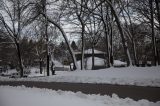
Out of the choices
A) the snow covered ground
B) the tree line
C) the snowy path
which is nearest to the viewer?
the snowy path

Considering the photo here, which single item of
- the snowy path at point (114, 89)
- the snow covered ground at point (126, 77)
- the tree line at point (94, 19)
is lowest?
the snowy path at point (114, 89)

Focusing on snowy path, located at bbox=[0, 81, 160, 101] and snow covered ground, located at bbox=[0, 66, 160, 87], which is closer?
snowy path, located at bbox=[0, 81, 160, 101]

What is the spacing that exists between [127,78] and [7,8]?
32.1 meters

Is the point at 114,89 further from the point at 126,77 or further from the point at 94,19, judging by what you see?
the point at 94,19

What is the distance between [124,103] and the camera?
13766 millimetres

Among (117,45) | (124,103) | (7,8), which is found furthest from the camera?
(117,45)

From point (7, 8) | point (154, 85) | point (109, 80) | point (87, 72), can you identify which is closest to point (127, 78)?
point (109, 80)

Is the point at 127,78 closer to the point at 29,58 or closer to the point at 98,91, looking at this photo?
the point at 98,91

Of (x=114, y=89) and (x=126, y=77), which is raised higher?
(x=126, y=77)

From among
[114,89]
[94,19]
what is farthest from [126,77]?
[94,19]

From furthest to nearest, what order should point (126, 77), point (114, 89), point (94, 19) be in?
point (94, 19)
point (126, 77)
point (114, 89)

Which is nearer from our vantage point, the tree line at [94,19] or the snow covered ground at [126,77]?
the snow covered ground at [126,77]

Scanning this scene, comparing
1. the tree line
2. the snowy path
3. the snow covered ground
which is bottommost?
the snowy path

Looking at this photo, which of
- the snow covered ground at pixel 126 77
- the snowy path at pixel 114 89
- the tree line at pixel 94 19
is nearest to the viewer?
the snowy path at pixel 114 89
